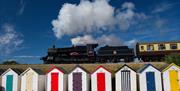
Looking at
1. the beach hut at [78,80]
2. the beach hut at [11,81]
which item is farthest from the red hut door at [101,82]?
the beach hut at [11,81]

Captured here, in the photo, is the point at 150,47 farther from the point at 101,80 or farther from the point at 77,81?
the point at 77,81

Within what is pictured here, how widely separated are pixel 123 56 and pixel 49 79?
36.6 ft

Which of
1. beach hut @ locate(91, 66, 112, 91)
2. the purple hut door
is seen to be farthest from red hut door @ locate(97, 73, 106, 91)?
the purple hut door

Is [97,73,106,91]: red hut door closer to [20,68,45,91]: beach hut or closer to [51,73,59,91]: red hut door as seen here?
[51,73,59,91]: red hut door

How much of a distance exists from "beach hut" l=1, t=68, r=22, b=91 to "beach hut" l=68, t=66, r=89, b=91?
435 cm

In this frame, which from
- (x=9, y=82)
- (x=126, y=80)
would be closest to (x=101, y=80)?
(x=126, y=80)

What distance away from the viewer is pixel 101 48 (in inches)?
1173

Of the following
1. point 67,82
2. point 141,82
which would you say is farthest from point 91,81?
point 141,82

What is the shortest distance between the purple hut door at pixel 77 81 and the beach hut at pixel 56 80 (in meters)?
0.90

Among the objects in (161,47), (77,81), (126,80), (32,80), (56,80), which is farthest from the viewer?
(161,47)

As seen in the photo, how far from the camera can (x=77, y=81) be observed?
1983cm

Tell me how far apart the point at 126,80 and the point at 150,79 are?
5.86 feet

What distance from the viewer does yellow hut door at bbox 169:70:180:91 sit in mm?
18778

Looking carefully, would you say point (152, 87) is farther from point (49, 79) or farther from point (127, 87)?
point (49, 79)
